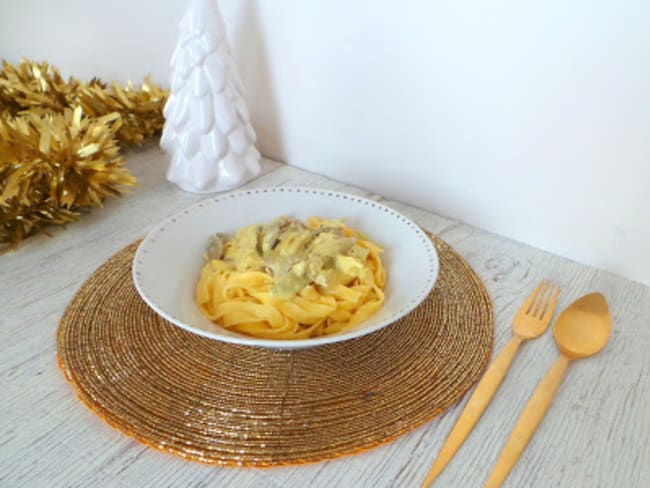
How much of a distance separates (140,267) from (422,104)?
421mm

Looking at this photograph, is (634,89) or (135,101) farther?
(135,101)

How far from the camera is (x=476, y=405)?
473 mm

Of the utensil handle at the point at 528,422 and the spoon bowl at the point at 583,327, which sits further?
the spoon bowl at the point at 583,327

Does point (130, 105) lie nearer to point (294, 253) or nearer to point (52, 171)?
point (52, 171)

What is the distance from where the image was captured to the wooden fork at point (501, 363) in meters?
0.44

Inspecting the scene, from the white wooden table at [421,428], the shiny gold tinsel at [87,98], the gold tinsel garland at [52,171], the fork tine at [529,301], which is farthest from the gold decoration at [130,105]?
the fork tine at [529,301]

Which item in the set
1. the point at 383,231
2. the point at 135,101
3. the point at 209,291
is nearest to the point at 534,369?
the point at 383,231

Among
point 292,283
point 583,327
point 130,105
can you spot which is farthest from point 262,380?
point 130,105

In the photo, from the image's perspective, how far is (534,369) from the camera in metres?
0.53

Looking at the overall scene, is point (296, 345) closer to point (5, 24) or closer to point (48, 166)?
point (48, 166)

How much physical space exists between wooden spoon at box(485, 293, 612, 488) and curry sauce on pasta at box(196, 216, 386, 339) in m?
0.16

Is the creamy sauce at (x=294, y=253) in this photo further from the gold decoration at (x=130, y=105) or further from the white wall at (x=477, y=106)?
the gold decoration at (x=130, y=105)

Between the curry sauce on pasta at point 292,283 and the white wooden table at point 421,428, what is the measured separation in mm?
130

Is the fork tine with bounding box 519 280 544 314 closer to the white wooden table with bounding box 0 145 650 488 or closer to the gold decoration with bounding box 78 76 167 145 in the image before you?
the white wooden table with bounding box 0 145 650 488
